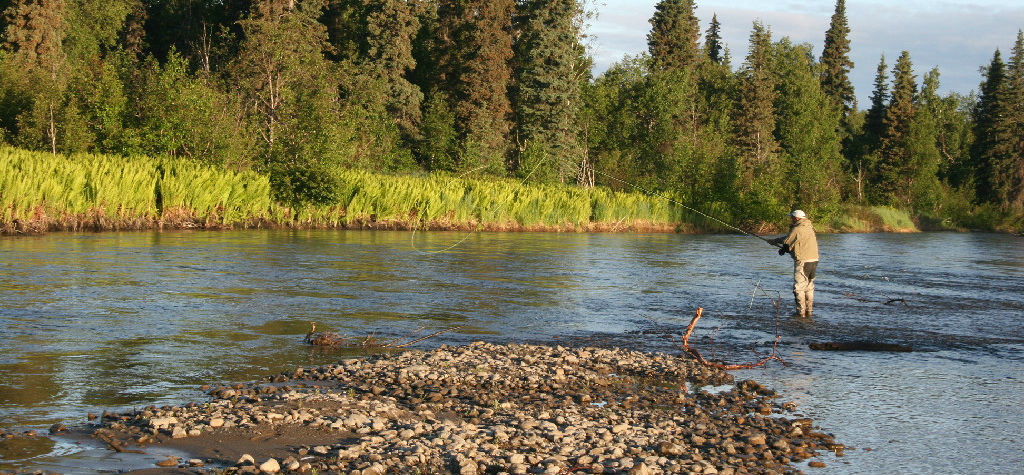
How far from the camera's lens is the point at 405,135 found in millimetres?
62094

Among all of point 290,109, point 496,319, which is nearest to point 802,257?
point 496,319

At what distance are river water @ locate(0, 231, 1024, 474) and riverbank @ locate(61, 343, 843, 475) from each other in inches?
21.8

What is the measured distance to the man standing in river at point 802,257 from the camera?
15.8 m

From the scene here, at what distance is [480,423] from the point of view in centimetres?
825

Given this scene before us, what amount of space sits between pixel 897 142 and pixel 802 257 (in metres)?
65.9

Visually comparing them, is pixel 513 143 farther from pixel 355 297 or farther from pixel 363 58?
pixel 355 297

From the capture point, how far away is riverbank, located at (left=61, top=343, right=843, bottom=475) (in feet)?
23.1

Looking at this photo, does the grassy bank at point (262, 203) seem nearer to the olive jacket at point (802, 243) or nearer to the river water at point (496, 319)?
the river water at point (496, 319)

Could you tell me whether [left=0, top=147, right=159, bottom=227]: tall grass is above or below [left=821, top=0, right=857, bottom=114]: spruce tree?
below

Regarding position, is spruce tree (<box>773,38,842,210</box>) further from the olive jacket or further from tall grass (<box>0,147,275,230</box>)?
the olive jacket

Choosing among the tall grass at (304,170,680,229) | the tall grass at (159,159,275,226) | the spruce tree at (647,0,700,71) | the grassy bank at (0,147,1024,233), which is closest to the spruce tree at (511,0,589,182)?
the grassy bank at (0,147,1024,233)

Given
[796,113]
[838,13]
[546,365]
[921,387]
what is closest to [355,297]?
[546,365]

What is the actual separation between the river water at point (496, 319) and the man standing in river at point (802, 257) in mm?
389

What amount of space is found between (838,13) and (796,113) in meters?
18.5
